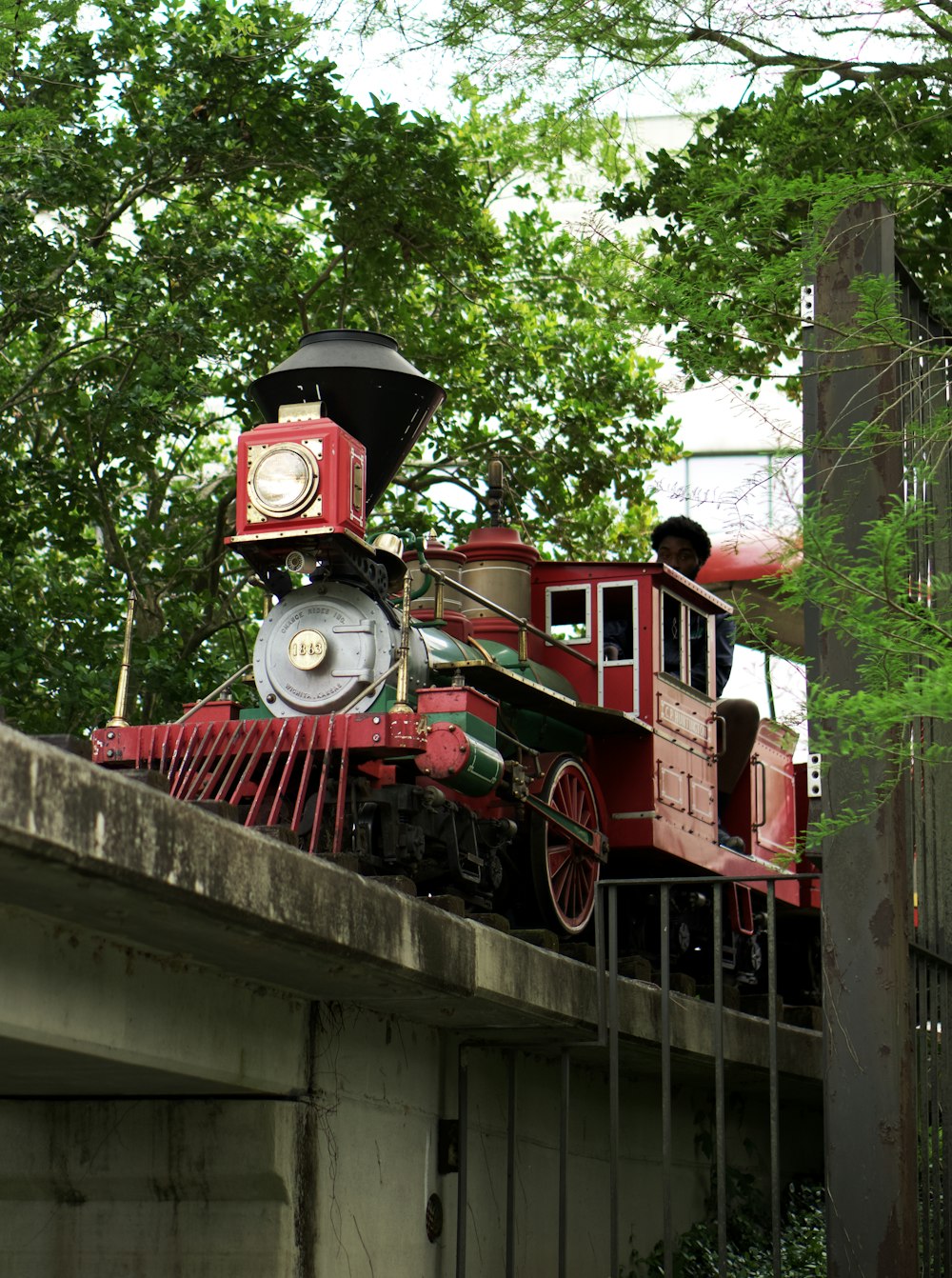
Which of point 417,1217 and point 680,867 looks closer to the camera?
point 417,1217

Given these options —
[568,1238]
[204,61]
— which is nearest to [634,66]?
[568,1238]

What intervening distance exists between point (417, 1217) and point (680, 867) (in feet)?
12.9

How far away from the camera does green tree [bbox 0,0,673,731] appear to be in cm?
1291

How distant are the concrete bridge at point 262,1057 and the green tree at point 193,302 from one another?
6.26 metres

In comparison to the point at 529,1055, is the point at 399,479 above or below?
above

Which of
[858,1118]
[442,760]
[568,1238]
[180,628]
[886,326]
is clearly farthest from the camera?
[180,628]

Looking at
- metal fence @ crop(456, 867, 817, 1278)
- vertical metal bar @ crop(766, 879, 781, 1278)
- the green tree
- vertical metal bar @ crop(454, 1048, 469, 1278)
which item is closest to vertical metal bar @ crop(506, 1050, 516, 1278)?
metal fence @ crop(456, 867, 817, 1278)

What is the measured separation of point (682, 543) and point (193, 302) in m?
4.34

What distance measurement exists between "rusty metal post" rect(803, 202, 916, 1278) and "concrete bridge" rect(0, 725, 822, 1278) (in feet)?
3.88

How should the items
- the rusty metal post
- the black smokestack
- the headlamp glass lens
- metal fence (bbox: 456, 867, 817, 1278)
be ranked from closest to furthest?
the rusty metal post
metal fence (bbox: 456, 867, 817, 1278)
the headlamp glass lens
the black smokestack

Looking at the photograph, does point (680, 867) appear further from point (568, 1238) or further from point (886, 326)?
point (886, 326)

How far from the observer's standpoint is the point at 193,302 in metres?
13.2

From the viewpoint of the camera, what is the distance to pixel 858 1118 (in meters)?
6.19

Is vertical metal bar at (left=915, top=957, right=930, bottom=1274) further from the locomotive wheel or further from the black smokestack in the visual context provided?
the black smokestack
